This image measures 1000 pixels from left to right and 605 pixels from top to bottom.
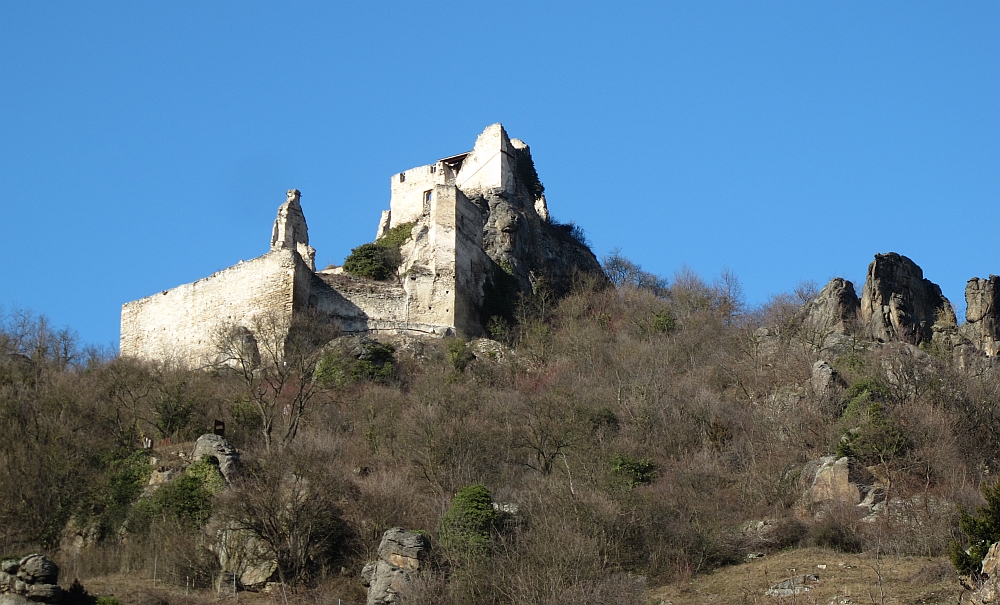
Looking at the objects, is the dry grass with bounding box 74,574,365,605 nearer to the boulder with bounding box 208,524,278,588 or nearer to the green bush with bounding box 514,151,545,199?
the boulder with bounding box 208,524,278,588

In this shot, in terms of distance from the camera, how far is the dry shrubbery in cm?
2225

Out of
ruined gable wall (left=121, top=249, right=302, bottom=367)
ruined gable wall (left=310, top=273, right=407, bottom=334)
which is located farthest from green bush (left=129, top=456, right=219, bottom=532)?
ruined gable wall (left=310, top=273, right=407, bottom=334)

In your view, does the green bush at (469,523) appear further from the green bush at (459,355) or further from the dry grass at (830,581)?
the green bush at (459,355)

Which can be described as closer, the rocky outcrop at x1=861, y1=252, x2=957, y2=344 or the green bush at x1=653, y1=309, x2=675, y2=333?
the rocky outcrop at x1=861, y1=252, x2=957, y2=344

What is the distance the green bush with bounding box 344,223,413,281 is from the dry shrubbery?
500 centimetres

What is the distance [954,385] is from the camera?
27.1 meters

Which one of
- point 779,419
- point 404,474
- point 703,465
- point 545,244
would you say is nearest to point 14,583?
point 404,474

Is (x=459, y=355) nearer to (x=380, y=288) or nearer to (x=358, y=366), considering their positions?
(x=358, y=366)

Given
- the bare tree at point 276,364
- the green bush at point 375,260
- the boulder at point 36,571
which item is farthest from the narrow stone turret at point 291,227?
the boulder at point 36,571

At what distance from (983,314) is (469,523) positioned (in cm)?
1646

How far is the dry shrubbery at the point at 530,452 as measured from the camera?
22.2 m

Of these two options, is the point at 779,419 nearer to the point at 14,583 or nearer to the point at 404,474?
the point at 404,474

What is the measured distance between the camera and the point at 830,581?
2028 cm

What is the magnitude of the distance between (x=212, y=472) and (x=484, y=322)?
15.7 m
